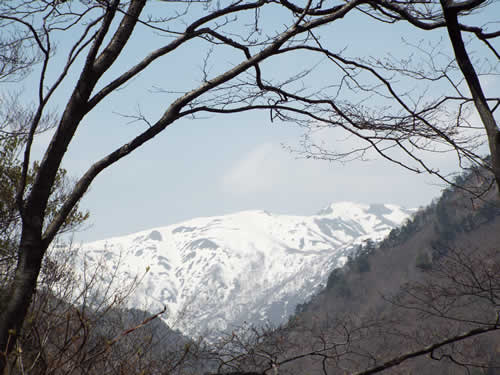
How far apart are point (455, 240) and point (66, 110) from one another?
213 feet

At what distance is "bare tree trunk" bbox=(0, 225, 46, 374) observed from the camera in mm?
2248

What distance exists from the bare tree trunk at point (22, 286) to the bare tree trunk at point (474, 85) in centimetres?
249

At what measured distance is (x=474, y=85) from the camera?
2576 mm

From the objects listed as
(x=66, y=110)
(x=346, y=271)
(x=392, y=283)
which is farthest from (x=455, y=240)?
(x=66, y=110)

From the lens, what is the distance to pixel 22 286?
235 centimetres

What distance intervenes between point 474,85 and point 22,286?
2.72m

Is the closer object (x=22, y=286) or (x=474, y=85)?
(x=22, y=286)

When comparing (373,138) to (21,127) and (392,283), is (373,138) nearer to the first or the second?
(21,127)

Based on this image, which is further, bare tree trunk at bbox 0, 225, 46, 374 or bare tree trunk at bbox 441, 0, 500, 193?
bare tree trunk at bbox 441, 0, 500, 193

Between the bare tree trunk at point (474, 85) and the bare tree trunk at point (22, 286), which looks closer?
the bare tree trunk at point (22, 286)

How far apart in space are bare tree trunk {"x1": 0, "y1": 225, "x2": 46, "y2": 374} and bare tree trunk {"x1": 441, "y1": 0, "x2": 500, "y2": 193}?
2.49 metres

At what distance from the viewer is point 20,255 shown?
2445 millimetres

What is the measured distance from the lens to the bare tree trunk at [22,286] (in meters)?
2.25

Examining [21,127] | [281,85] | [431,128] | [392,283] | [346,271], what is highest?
[21,127]
